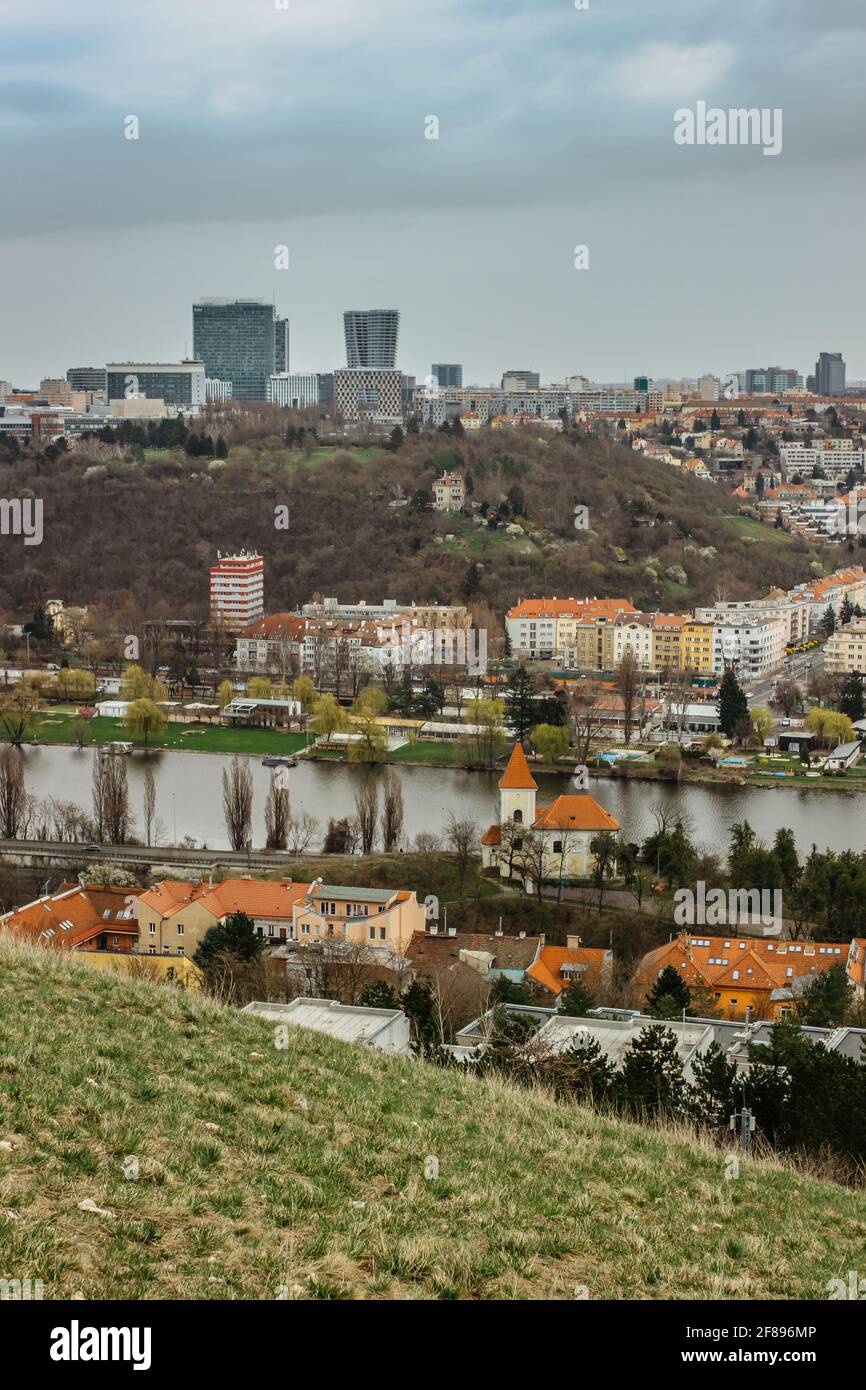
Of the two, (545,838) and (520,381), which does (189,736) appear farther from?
(520,381)

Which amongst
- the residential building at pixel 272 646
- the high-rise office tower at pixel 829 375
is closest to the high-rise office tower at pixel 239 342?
the high-rise office tower at pixel 829 375

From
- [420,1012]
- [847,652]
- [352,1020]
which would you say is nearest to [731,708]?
[847,652]

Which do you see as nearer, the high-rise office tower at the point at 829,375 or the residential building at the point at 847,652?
the residential building at the point at 847,652

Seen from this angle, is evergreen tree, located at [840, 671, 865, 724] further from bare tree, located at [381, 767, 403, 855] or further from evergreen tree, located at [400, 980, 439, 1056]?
evergreen tree, located at [400, 980, 439, 1056]

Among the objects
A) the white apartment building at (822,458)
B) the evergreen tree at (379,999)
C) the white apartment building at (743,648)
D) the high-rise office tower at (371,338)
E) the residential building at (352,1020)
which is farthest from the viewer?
the high-rise office tower at (371,338)

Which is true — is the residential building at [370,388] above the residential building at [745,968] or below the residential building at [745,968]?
above

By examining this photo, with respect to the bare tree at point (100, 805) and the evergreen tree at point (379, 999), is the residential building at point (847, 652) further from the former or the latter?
the evergreen tree at point (379, 999)
